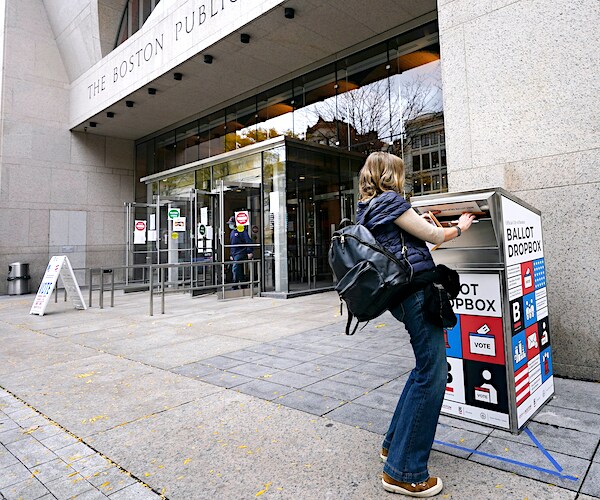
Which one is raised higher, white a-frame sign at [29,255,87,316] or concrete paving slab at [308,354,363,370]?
white a-frame sign at [29,255,87,316]

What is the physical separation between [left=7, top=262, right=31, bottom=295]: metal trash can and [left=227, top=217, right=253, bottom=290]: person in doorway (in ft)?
27.3

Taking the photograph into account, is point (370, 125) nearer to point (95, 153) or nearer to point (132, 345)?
point (132, 345)

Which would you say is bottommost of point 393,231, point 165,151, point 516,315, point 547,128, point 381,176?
point 516,315

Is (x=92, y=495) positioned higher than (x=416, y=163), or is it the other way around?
(x=416, y=163)

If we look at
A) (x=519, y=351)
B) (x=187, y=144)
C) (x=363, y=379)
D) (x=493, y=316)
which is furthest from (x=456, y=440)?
(x=187, y=144)

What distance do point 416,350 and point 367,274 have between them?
0.52 metres

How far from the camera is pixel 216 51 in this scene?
35.3 ft

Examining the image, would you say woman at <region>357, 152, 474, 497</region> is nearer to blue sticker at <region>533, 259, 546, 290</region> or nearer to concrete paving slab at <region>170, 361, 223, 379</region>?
blue sticker at <region>533, 259, 546, 290</region>

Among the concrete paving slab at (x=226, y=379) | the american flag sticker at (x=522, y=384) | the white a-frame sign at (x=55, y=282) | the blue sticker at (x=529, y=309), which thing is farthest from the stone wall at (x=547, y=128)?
the white a-frame sign at (x=55, y=282)

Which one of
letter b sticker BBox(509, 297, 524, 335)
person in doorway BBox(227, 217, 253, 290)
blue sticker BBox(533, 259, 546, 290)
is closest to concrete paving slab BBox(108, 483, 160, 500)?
letter b sticker BBox(509, 297, 524, 335)

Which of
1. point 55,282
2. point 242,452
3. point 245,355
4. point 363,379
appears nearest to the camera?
point 242,452

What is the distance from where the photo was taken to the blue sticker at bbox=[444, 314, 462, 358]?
9.67 feet

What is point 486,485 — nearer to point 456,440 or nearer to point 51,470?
point 456,440

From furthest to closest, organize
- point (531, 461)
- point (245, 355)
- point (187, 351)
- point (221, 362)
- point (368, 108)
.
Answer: point (368, 108), point (187, 351), point (245, 355), point (221, 362), point (531, 461)
